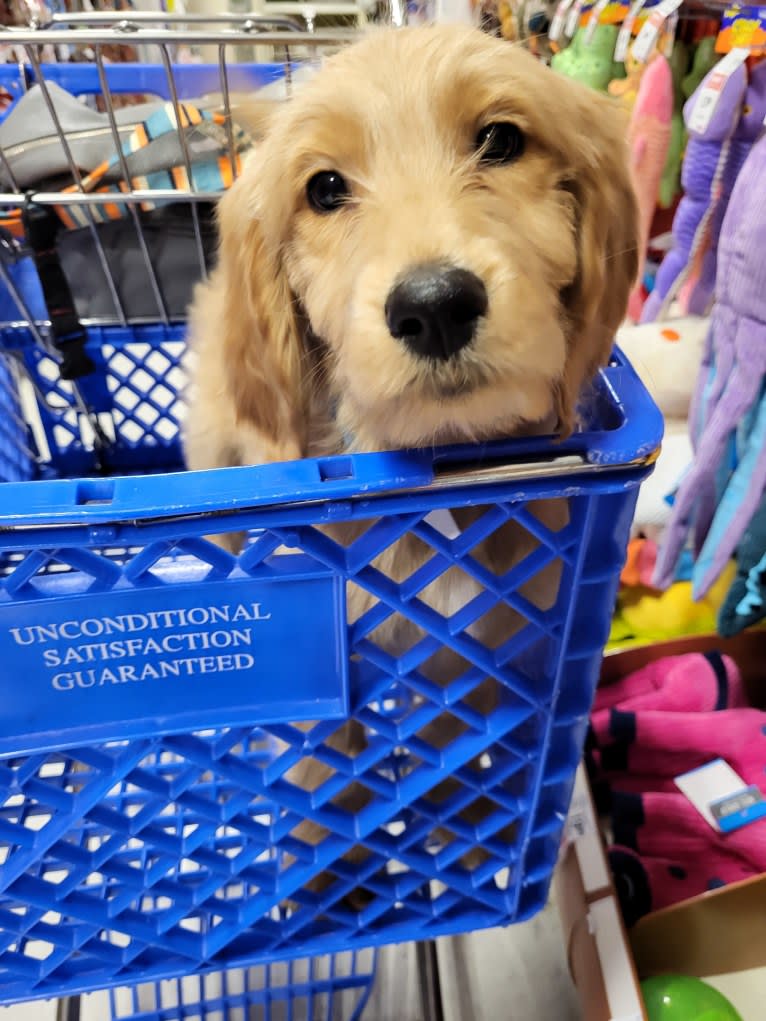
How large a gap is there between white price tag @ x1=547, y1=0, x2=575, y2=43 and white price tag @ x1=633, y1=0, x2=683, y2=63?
0.67 feet

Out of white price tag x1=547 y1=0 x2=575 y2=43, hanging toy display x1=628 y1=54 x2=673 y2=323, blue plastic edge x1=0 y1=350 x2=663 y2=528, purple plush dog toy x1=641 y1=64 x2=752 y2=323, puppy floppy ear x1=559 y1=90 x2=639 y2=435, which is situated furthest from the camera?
white price tag x1=547 y1=0 x2=575 y2=43

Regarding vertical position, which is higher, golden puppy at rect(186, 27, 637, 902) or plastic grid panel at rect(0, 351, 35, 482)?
golden puppy at rect(186, 27, 637, 902)

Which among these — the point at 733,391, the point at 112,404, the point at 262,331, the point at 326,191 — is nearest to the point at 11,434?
the point at 112,404

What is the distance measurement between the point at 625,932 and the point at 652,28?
115 cm

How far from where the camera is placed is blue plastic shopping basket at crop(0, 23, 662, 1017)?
455mm

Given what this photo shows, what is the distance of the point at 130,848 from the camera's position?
0.73m

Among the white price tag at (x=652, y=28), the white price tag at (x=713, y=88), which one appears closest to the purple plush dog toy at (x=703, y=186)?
the white price tag at (x=713, y=88)

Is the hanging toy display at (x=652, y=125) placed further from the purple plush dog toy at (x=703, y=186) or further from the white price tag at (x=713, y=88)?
the white price tag at (x=713, y=88)

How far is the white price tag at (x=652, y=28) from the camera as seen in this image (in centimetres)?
110

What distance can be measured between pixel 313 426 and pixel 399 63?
1.06 ft

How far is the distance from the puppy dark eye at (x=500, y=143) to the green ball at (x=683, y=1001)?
2.64 ft

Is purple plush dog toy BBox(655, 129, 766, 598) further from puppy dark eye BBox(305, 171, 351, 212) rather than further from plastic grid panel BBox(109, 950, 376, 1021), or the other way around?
plastic grid panel BBox(109, 950, 376, 1021)

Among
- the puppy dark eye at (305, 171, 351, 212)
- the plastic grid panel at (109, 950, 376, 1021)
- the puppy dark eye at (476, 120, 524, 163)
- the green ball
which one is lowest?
the plastic grid panel at (109, 950, 376, 1021)

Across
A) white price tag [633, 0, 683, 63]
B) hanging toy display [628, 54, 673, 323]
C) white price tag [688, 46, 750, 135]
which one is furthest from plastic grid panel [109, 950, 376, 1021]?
white price tag [633, 0, 683, 63]
